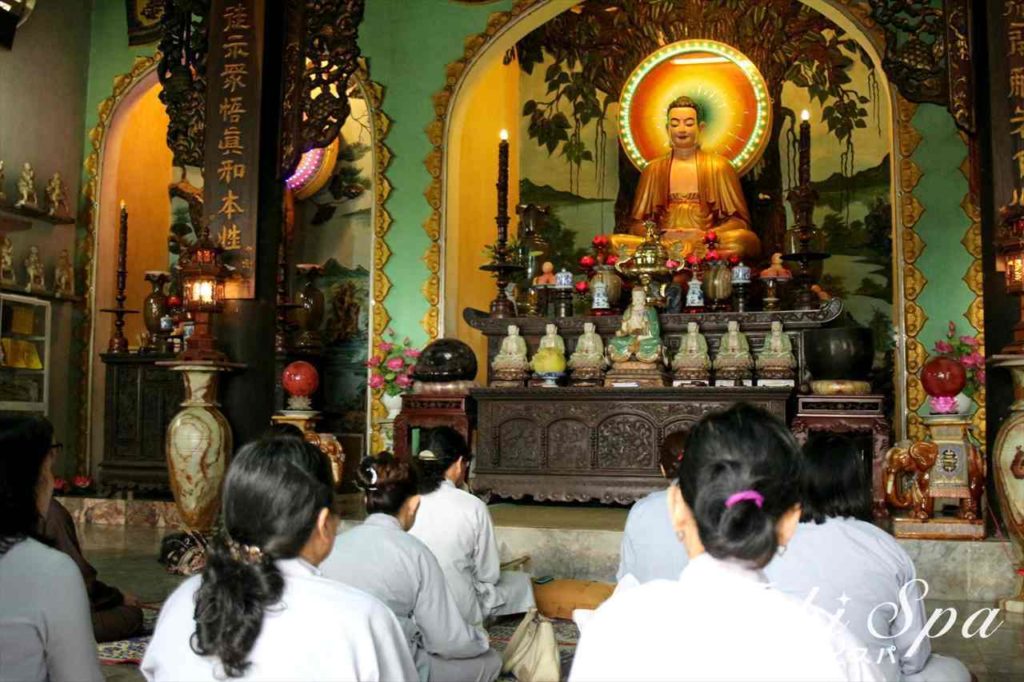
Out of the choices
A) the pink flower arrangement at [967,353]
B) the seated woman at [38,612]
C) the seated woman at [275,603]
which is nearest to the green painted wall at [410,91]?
the pink flower arrangement at [967,353]

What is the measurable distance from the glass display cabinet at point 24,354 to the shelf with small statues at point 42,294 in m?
0.05

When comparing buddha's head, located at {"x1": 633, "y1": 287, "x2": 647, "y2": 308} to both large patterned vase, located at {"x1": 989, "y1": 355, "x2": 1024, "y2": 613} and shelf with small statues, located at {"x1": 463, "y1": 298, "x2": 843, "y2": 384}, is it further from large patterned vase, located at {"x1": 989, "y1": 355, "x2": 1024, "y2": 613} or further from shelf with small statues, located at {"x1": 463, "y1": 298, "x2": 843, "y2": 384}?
large patterned vase, located at {"x1": 989, "y1": 355, "x2": 1024, "y2": 613}

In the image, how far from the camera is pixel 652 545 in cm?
306

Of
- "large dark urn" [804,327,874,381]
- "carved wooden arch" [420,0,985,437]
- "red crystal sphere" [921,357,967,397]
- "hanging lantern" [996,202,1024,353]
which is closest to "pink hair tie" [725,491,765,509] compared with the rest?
"hanging lantern" [996,202,1024,353]

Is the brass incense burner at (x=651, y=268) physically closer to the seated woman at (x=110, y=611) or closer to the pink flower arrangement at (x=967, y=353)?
the pink flower arrangement at (x=967, y=353)

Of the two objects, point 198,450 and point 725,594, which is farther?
point 198,450

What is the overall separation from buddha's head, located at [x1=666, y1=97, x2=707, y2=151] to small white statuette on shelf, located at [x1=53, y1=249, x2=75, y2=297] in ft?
16.4

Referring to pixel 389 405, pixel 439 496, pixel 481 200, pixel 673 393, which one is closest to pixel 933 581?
pixel 673 393

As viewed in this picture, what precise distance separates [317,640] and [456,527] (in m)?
2.12

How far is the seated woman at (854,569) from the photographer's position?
238 cm

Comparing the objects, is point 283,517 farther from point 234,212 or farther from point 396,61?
point 396,61

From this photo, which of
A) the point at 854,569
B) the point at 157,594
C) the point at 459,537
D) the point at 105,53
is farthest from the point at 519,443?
the point at 105,53

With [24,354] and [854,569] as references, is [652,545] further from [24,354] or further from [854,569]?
[24,354]

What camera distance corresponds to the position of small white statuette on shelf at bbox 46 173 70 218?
830 centimetres
